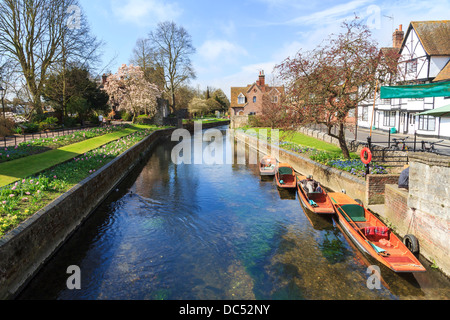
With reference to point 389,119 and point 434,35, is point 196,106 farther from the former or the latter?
point 434,35

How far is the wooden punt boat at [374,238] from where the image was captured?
8.59 m

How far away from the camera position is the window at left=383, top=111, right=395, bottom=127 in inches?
1431

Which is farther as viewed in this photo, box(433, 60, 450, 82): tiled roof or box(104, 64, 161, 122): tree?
box(104, 64, 161, 122): tree

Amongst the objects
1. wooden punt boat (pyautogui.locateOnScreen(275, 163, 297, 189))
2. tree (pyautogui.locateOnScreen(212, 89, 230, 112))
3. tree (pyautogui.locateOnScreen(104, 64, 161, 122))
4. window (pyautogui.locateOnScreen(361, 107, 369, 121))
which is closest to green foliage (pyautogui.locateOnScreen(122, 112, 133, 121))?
tree (pyautogui.locateOnScreen(104, 64, 161, 122))

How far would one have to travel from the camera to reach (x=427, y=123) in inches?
1180

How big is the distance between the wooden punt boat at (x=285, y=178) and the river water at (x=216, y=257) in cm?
109

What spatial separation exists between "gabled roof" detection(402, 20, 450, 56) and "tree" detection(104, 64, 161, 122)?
4171 cm

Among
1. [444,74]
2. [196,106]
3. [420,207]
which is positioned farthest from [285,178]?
[196,106]

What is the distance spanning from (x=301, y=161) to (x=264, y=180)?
3.15m

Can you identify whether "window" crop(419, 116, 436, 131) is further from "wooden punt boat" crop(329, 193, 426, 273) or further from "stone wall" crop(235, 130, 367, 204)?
"wooden punt boat" crop(329, 193, 426, 273)

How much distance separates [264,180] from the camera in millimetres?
20828

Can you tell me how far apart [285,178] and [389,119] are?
82.0 ft
